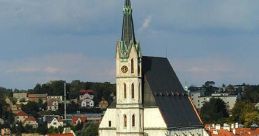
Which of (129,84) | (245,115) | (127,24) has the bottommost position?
(129,84)

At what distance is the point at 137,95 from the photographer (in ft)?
239

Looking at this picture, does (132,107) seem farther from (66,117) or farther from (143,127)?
(66,117)

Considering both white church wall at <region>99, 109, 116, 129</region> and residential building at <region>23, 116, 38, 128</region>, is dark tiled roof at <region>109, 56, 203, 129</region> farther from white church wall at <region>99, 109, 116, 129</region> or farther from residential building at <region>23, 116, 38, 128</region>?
residential building at <region>23, 116, 38, 128</region>

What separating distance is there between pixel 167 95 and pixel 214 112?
75372mm

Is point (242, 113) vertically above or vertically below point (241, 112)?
below

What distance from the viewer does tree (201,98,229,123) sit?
144938mm

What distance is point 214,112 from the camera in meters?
151

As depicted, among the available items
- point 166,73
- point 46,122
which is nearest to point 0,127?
point 46,122

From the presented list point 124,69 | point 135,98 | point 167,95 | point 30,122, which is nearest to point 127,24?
point 124,69

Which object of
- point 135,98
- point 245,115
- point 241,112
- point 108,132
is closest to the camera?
point 135,98

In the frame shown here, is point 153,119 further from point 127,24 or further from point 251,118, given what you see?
point 251,118

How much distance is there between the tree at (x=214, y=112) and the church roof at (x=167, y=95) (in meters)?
61.1

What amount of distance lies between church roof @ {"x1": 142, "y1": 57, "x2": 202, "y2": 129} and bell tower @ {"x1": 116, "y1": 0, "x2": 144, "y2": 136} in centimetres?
125

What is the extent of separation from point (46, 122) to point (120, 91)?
10771cm
